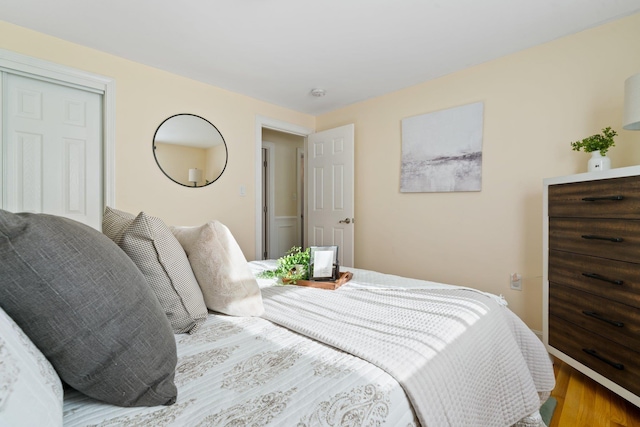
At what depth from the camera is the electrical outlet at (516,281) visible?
2.48 metres

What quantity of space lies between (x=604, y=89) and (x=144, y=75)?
367 cm

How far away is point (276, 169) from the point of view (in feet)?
16.1

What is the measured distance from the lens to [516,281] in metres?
2.50

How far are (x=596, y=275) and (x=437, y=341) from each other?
1347 mm

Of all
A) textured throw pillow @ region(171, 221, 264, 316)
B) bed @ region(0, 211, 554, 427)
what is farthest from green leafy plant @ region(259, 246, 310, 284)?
textured throw pillow @ region(171, 221, 264, 316)

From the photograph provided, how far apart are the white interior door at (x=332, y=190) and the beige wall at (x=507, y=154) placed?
290 mm

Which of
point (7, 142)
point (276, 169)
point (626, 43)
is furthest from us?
point (276, 169)

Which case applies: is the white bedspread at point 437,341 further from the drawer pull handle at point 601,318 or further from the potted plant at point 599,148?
the potted plant at point 599,148

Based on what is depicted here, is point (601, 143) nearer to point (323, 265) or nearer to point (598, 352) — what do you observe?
point (598, 352)

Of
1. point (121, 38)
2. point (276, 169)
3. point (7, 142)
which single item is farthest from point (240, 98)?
point (7, 142)

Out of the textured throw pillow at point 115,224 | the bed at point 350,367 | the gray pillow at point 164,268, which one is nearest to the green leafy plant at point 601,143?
the bed at point 350,367

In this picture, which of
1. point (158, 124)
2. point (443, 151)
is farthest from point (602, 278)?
point (158, 124)

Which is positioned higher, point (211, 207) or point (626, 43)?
point (626, 43)

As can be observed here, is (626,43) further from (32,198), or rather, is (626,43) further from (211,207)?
(32,198)
